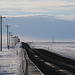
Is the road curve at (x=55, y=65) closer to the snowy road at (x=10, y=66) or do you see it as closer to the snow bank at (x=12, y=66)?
the snow bank at (x=12, y=66)

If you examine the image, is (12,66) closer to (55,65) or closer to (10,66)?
(10,66)

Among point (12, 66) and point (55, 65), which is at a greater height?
point (12, 66)

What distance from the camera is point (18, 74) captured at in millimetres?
25234

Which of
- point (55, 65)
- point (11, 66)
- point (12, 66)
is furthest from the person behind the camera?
point (55, 65)

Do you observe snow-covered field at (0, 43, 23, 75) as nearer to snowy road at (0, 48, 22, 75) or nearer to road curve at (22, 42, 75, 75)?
snowy road at (0, 48, 22, 75)

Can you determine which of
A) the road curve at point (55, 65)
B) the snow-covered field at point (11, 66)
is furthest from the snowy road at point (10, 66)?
the road curve at point (55, 65)

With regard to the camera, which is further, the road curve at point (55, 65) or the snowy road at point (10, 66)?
the road curve at point (55, 65)

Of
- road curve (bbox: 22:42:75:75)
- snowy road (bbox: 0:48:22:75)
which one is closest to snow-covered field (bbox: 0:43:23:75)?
snowy road (bbox: 0:48:22:75)

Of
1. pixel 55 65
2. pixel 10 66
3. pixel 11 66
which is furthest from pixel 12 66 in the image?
pixel 55 65

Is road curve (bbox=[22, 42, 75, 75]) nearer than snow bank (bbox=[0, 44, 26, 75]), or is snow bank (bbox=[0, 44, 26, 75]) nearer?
snow bank (bbox=[0, 44, 26, 75])

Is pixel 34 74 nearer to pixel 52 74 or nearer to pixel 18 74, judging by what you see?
pixel 18 74

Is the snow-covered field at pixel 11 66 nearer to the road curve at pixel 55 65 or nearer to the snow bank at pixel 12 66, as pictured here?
the snow bank at pixel 12 66

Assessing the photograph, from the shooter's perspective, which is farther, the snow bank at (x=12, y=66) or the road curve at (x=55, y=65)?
the road curve at (x=55, y=65)

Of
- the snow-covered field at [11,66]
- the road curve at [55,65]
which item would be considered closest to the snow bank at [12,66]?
the snow-covered field at [11,66]
